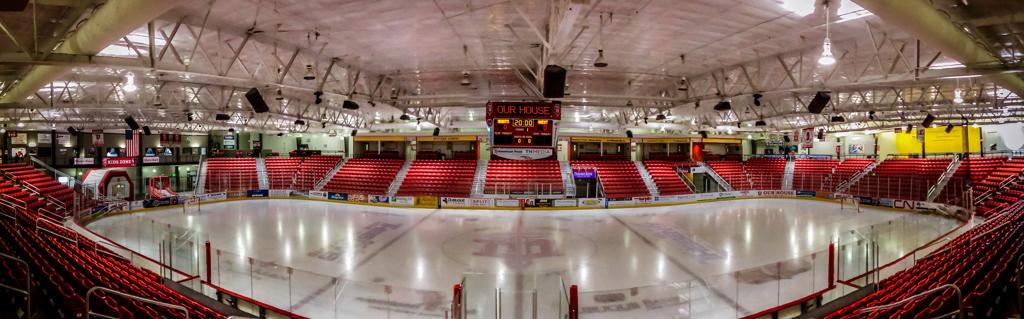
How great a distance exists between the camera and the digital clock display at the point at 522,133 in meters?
13.8

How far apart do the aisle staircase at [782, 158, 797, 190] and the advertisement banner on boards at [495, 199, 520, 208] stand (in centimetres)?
1699

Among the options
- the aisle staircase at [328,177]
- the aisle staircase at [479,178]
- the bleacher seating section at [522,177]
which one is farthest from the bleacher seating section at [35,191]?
the bleacher seating section at [522,177]

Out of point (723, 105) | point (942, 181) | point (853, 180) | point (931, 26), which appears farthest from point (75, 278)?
point (853, 180)

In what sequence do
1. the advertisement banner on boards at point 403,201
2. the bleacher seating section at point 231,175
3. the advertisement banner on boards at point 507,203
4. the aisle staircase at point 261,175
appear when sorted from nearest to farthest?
the advertisement banner on boards at point 507,203
the advertisement banner on boards at point 403,201
the bleacher seating section at point 231,175
the aisle staircase at point 261,175

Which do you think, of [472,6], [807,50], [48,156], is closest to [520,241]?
[472,6]

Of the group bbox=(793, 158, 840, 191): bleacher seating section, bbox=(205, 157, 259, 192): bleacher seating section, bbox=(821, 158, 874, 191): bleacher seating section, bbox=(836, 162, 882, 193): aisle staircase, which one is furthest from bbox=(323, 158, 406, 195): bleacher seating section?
bbox=(821, 158, 874, 191): bleacher seating section

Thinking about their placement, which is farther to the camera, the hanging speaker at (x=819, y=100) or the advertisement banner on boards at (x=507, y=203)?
the advertisement banner on boards at (x=507, y=203)

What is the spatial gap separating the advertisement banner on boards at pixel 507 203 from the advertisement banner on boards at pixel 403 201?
13.7 feet

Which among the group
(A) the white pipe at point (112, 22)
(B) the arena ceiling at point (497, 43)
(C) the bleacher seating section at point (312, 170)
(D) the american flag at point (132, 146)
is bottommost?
(C) the bleacher seating section at point (312, 170)

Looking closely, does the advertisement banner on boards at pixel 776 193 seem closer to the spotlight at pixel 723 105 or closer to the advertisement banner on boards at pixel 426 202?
the spotlight at pixel 723 105

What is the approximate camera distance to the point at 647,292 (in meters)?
6.04

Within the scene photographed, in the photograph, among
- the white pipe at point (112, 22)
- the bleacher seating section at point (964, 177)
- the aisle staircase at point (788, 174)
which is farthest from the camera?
the aisle staircase at point (788, 174)

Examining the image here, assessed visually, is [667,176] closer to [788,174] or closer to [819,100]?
[788,174]

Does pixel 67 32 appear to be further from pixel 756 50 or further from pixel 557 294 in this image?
pixel 756 50
